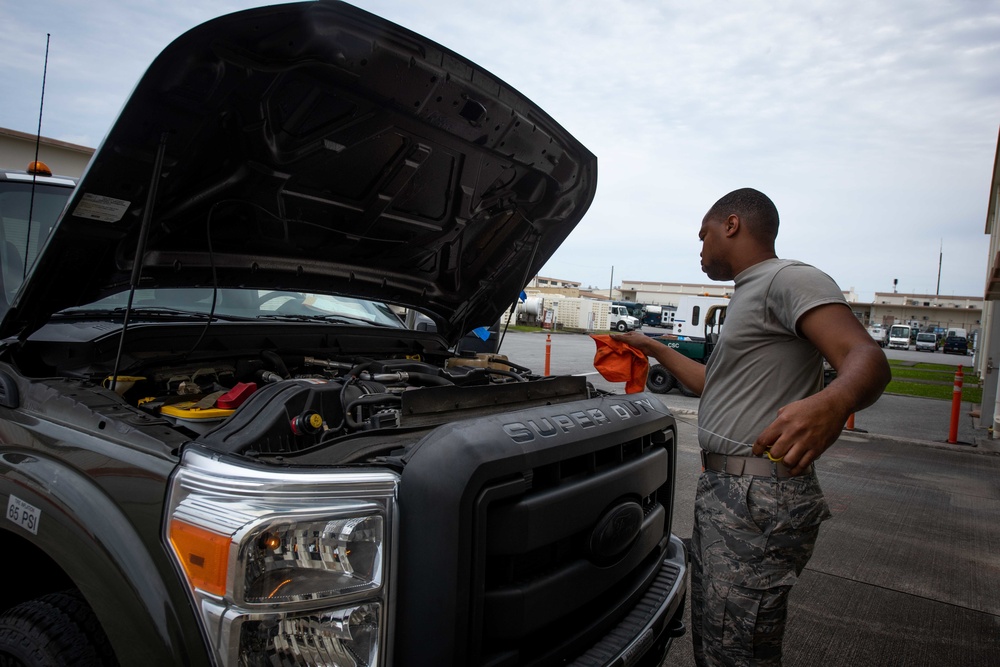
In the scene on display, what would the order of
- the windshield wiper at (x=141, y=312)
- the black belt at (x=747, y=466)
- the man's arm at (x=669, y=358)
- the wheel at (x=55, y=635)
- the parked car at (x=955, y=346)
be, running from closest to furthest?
the wheel at (x=55, y=635) < the black belt at (x=747, y=466) < the windshield wiper at (x=141, y=312) < the man's arm at (x=669, y=358) < the parked car at (x=955, y=346)

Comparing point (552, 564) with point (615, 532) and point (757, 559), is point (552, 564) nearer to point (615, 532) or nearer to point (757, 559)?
point (615, 532)

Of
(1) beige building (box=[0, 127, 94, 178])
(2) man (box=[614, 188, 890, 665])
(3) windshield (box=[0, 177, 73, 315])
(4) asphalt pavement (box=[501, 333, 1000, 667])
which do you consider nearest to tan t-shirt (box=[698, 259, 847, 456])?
(2) man (box=[614, 188, 890, 665])

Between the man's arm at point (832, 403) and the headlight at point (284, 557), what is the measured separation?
0.98 metres

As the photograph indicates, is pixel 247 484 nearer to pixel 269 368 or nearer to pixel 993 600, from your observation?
pixel 269 368

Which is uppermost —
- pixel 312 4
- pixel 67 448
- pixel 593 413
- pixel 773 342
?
pixel 312 4

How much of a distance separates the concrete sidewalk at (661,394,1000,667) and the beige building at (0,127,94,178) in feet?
26.5

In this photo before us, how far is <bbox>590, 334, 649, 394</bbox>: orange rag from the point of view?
271 centimetres

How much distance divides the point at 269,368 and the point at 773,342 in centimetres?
201

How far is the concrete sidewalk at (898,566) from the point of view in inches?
128

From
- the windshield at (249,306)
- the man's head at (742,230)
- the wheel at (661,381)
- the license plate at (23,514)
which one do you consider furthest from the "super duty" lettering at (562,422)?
the wheel at (661,381)

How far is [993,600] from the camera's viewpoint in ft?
12.6

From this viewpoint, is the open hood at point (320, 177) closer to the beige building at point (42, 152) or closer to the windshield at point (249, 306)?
the windshield at point (249, 306)

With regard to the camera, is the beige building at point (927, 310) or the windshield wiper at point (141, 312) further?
the beige building at point (927, 310)

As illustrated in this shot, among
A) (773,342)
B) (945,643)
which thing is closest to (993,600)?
(945,643)
